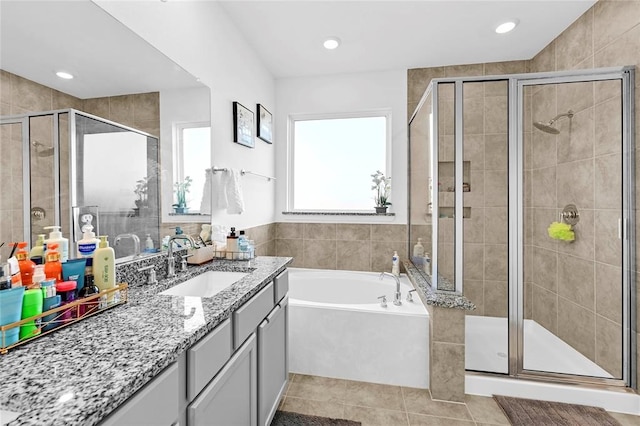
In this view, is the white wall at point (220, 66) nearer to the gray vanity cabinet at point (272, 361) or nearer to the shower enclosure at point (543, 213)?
the gray vanity cabinet at point (272, 361)

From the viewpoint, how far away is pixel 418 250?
254 centimetres

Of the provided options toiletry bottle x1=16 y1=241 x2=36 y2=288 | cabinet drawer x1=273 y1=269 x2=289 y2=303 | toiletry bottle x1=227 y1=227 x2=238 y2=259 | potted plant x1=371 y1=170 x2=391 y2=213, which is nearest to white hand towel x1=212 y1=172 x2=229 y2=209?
toiletry bottle x1=227 y1=227 x2=238 y2=259

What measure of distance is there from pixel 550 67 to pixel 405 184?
1551 mm

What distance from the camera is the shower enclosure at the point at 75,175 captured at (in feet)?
2.85

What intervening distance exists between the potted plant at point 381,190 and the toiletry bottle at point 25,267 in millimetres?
2582

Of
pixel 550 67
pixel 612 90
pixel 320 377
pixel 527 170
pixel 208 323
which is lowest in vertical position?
pixel 320 377

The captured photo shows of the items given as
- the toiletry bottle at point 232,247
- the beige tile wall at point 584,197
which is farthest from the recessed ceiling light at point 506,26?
the toiletry bottle at point 232,247

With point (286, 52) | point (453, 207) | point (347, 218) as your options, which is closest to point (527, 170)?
point (453, 207)

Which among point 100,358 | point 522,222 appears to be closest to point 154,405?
point 100,358

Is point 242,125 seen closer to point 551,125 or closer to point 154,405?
point 154,405

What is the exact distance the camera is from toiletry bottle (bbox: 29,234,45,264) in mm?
897

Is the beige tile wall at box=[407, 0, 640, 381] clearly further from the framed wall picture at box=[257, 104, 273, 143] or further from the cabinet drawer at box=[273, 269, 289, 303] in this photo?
the framed wall picture at box=[257, 104, 273, 143]

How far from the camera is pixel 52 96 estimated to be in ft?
3.18

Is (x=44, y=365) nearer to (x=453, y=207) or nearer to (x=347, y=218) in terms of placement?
(x=453, y=207)
